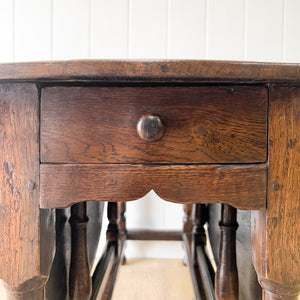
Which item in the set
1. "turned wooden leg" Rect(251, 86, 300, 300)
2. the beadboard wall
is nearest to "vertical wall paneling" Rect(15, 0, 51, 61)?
the beadboard wall

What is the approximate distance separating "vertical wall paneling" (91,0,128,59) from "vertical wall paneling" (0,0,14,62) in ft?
1.24

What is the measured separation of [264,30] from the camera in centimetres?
119

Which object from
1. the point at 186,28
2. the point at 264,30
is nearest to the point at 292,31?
the point at 264,30

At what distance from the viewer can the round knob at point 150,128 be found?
16.7 inches

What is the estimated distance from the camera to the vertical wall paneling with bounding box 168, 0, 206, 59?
118 centimetres

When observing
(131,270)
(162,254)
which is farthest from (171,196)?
(162,254)

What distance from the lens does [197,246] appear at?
1089 millimetres

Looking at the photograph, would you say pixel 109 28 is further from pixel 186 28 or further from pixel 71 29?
pixel 186 28

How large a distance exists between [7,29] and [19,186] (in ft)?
3.53

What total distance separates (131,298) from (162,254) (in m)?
0.37

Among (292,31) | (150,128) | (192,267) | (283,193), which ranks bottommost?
(192,267)

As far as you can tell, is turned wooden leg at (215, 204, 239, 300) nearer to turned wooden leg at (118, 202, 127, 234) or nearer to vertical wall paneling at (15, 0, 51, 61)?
turned wooden leg at (118, 202, 127, 234)

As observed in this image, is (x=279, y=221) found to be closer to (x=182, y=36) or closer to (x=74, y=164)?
(x=74, y=164)

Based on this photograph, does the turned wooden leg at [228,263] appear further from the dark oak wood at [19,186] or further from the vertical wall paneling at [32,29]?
the vertical wall paneling at [32,29]
